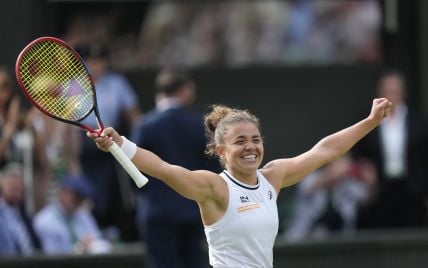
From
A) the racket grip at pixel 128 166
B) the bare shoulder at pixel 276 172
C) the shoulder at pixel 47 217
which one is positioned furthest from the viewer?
the shoulder at pixel 47 217

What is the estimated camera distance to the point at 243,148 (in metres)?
6.88

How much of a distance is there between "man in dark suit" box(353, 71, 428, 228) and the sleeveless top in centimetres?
489

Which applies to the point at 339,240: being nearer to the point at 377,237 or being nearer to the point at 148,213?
the point at 377,237

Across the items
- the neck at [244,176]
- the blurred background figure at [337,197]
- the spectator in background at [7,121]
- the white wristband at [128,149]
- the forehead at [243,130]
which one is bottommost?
the blurred background figure at [337,197]

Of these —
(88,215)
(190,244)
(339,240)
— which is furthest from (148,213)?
(339,240)

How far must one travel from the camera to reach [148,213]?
9.86 meters

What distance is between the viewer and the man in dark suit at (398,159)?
11617 millimetres

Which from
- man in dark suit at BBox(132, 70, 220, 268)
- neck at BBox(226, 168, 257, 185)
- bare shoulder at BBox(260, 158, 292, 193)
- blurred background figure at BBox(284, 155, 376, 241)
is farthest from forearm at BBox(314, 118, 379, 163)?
blurred background figure at BBox(284, 155, 376, 241)

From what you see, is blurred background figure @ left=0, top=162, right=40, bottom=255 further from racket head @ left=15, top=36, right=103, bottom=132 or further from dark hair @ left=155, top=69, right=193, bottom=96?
racket head @ left=15, top=36, right=103, bottom=132

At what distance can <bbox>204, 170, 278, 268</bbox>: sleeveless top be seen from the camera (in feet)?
22.3

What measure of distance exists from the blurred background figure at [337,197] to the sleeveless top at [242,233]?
4946 mm

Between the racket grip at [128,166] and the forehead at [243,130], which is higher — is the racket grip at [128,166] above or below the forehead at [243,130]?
below

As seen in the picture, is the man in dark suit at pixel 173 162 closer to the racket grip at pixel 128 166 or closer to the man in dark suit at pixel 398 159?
the man in dark suit at pixel 398 159

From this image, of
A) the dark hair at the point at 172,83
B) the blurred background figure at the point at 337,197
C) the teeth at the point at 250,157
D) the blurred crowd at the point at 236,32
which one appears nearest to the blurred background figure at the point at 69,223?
the dark hair at the point at 172,83
